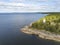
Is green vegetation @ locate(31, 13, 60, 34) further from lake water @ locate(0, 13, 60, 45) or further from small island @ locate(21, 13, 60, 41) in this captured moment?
lake water @ locate(0, 13, 60, 45)

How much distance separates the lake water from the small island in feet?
0.17

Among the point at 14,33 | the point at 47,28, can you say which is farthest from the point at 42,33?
the point at 14,33

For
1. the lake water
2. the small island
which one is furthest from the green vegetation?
the lake water

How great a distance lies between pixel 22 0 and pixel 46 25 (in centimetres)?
44

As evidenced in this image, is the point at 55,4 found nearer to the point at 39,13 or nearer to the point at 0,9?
the point at 39,13

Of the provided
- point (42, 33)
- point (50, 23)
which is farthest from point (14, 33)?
point (50, 23)

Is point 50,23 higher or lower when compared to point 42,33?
higher

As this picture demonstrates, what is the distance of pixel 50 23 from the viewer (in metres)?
1.42

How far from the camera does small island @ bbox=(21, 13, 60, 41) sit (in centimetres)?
140

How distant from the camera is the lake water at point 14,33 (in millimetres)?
1401

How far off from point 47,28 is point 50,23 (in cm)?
8

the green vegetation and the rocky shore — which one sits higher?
the green vegetation

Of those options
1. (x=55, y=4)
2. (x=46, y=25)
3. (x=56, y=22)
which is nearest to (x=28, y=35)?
(x=46, y=25)

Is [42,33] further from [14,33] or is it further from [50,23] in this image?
[14,33]
